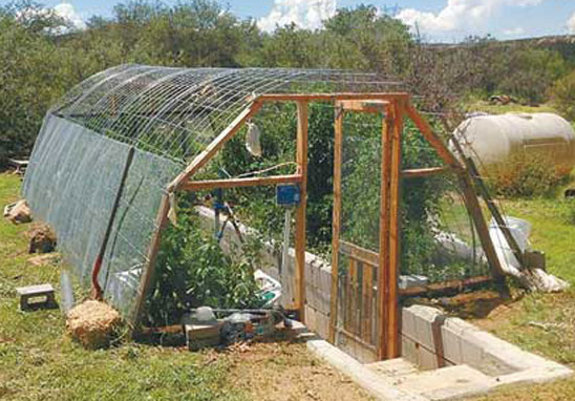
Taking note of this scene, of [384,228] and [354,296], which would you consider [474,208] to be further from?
[354,296]

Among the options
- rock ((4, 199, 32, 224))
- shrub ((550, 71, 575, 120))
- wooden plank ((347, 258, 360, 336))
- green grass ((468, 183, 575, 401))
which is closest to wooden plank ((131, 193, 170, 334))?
wooden plank ((347, 258, 360, 336))

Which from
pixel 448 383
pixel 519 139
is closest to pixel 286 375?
pixel 448 383

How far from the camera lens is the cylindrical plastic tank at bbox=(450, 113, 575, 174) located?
1416 cm

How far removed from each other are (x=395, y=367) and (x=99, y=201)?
4.19m

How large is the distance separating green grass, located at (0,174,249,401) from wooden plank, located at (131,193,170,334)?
0.94ft

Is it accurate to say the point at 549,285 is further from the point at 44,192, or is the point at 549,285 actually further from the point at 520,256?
the point at 44,192

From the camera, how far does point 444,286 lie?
7.63 meters

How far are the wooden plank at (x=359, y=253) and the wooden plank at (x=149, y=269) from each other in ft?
6.89

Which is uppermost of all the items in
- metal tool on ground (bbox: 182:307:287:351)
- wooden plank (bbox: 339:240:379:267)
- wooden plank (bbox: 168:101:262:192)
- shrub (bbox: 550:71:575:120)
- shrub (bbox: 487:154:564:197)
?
shrub (bbox: 550:71:575:120)

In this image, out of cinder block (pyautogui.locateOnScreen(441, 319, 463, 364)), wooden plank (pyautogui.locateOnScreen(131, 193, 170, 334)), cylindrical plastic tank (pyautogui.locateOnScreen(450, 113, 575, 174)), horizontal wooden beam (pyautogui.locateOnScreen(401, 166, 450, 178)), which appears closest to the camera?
cinder block (pyautogui.locateOnScreen(441, 319, 463, 364))

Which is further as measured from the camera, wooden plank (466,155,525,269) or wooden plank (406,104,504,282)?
wooden plank (466,155,525,269)

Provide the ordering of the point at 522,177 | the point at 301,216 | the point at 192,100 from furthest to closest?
the point at 522,177 → the point at 192,100 → the point at 301,216

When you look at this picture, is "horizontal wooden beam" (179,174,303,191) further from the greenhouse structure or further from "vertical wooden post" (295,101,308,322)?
"vertical wooden post" (295,101,308,322)

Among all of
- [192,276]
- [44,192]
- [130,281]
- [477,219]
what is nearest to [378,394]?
[192,276]
